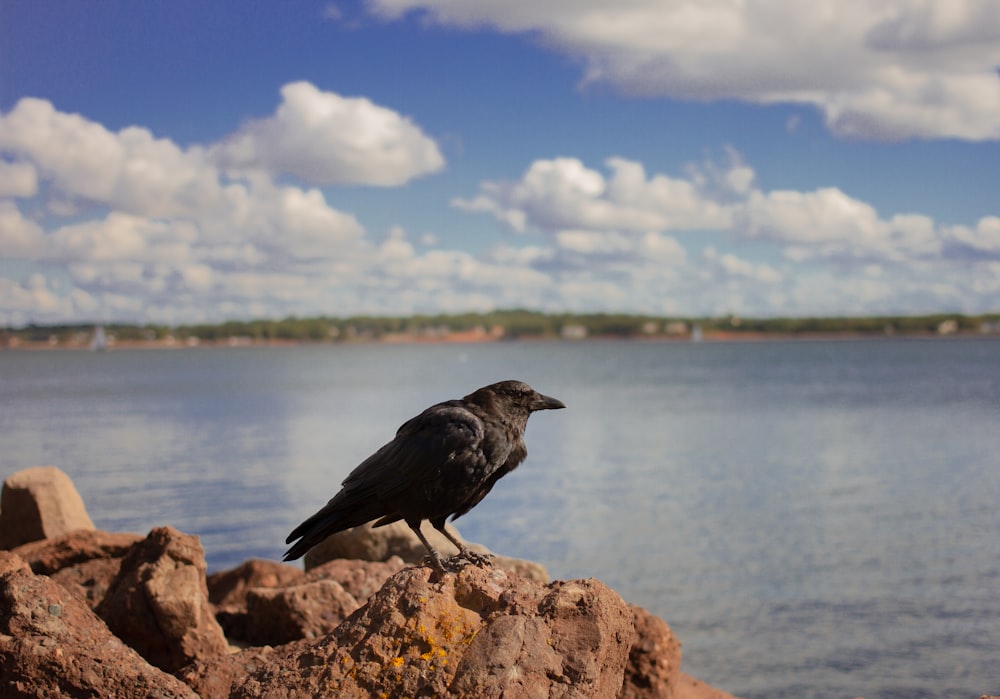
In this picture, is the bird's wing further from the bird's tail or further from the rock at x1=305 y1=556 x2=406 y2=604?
the rock at x1=305 y1=556 x2=406 y2=604

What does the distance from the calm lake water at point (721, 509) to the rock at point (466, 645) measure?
8097 mm


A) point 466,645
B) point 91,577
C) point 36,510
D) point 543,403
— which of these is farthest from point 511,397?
point 36,510

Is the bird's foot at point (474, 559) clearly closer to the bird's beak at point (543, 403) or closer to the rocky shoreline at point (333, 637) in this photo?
the rocky shoreline at point (333, 637)

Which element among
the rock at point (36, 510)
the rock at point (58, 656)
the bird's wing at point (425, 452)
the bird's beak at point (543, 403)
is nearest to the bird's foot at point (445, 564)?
the bird's wing at point (425, 452)

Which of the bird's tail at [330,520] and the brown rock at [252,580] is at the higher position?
the bird's tail at [330,520]

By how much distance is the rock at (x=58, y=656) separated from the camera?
6.07 meters

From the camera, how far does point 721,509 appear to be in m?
25.3

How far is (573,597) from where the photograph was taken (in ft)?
17.3

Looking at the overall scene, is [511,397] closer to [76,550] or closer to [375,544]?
[375,544]

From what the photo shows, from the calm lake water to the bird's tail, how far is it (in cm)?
757

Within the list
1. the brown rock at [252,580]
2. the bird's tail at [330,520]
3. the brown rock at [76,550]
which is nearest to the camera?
the bird's tail at [330,520]

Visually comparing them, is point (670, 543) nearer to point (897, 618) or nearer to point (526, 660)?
point (897, 618)

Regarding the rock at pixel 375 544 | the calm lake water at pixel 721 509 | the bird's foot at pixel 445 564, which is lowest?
the calm lake water at pixel 721 509

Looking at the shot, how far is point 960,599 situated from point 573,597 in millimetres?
13457
